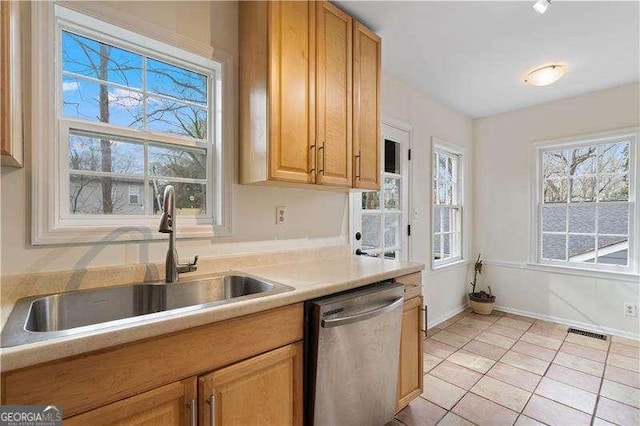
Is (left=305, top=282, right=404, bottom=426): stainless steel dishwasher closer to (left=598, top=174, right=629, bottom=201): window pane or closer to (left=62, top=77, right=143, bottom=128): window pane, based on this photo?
(left=62, top=77, right=143, bottom=128): window pane

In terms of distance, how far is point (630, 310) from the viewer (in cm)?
299

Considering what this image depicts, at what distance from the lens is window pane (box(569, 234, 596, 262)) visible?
326cm

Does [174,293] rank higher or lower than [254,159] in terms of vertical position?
lower

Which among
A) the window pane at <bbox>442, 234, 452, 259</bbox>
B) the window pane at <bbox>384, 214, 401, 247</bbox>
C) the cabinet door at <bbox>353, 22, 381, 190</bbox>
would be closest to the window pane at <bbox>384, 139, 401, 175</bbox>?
the window pane at <bbox>384, 214, 401, 247</bbox>

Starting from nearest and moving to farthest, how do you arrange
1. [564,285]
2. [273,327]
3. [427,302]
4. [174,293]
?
1. [273,327]
2. [174,293]
3. [427,302]
4. [564,285]

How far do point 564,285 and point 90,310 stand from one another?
170 inches

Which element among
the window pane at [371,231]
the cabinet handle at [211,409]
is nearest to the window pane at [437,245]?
the window pane at [371,231]

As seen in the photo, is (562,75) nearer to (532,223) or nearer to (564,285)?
(532,223)

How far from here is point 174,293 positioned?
1.41m

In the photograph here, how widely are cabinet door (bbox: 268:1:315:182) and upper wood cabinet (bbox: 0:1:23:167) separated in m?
0.95

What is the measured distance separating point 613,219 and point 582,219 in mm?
247

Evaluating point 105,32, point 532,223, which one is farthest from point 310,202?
point 532,223

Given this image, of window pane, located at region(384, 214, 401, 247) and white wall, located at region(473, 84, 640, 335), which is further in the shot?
white wall, located at region(473, 84, 640, 335)

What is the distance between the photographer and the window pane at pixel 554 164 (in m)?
3.46
